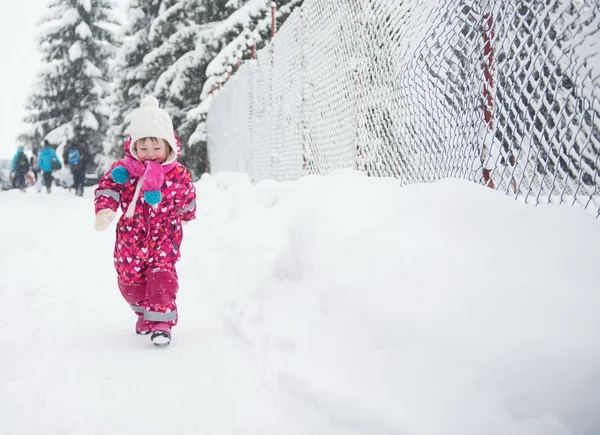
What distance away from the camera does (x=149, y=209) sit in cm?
305

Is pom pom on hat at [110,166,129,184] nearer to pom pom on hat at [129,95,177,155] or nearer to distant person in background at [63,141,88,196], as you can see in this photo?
pom pom on hat at [129,95,177,155]

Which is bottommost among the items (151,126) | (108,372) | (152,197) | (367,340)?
(108,372)

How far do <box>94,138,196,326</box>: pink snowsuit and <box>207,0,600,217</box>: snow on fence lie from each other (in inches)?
67.4

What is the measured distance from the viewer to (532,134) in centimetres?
255

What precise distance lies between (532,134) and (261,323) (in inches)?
71.4

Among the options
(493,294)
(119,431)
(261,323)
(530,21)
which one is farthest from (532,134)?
(119,431)

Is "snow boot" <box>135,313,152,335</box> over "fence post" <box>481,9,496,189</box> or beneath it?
beneath

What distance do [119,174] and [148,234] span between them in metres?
0.40

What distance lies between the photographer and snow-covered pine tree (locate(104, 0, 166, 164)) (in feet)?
62.2

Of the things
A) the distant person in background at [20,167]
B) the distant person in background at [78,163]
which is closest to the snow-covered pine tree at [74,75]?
the distant person in background at [20,167]

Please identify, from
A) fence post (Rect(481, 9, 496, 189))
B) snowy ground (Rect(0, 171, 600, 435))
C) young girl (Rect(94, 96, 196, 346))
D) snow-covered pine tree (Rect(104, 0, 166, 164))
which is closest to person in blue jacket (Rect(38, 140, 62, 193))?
snow-covered pine tree (Rect(104, 0, 166, 164))

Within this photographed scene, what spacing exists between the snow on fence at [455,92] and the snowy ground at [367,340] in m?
0.30

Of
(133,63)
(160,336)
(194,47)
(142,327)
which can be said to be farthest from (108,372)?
(133,63)

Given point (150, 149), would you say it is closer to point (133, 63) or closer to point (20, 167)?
point (20, 167)
